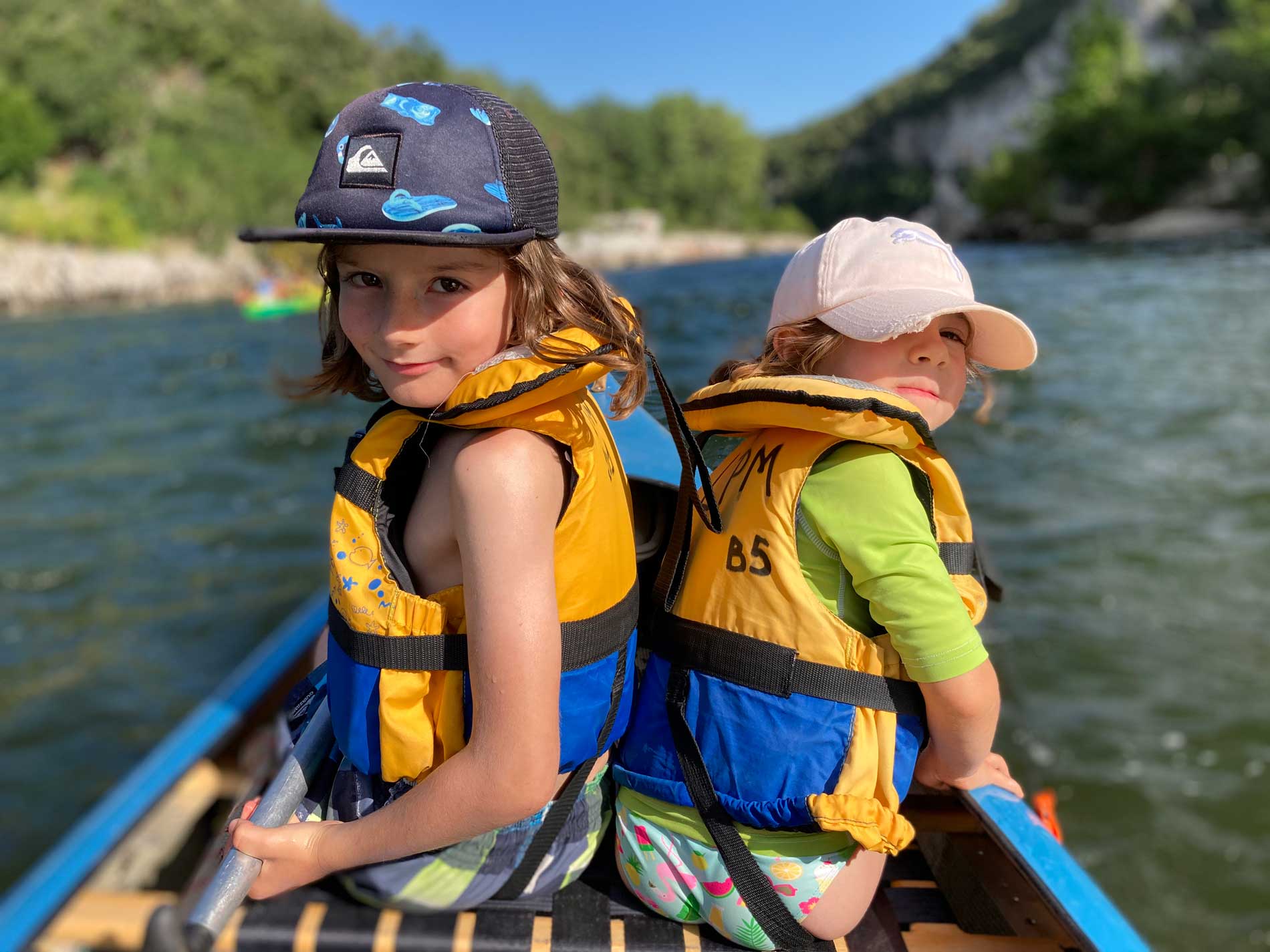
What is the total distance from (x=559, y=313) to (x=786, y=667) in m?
0.63

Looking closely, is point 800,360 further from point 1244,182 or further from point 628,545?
point 1244,182

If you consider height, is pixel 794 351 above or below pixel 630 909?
above

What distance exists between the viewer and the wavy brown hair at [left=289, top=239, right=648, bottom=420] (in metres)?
1.21

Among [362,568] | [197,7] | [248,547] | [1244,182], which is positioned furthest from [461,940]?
[197,7]

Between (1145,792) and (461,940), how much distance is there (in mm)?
3706

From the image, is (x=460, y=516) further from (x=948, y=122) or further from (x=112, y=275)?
(x=948, y=122)

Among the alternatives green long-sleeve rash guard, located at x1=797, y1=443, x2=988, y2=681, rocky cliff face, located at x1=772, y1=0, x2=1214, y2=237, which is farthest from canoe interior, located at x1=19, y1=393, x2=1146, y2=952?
rocky cliff face, located at x1=772, y1=0, x2=1214, y2=237

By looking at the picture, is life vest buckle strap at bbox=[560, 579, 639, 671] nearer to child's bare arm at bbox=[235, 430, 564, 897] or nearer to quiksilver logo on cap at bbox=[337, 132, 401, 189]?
child's bare arm at bbox=[235, 430, 564, 897]

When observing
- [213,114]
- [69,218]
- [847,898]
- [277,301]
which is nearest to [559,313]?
[847,898]

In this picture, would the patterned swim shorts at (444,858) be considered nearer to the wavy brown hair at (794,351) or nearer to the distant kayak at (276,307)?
the wavy brown hair at (794,351)

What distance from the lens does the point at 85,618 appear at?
6207 millimetres

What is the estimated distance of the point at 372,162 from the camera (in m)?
1.10

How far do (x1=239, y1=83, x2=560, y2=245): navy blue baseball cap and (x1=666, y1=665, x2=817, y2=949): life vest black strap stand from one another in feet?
2.73

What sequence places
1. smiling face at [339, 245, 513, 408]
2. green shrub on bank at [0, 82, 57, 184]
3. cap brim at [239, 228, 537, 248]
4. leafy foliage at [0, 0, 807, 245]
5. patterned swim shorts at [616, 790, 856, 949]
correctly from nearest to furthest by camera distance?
cap brim at [239, 228, 537, 248] < smiling face at [339, 245, 513, 408] < patterned swim shorts at [616, 790, 856, 949] < green shrub on bank at [0, 82, 57, 184] < leafy foliage at [0, 0, 807, 245]
